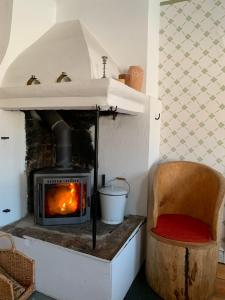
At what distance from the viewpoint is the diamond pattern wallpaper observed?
7.41 feet

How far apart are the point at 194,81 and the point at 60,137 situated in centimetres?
136

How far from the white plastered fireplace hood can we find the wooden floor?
1.58 metres

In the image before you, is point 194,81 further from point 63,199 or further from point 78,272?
point 78,272

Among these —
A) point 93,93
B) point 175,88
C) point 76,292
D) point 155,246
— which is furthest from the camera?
point 175,88

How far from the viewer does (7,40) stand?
1.98m

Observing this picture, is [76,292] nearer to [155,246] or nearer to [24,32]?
[155,246]

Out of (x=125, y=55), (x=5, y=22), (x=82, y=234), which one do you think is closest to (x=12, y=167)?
(x=82, y=234)

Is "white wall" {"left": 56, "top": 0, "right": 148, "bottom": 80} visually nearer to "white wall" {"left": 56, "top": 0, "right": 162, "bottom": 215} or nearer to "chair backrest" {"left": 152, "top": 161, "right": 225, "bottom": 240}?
"white wall" {"left": 56, "top": 0, "right": 162, "bottom": 215}

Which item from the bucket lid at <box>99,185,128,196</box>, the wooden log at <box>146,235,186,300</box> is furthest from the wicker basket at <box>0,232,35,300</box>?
the wooden log at <box>146,235,186,300</box>

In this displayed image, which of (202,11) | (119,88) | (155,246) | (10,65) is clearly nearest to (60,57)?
(10,65)

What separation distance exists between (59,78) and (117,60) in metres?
0.73

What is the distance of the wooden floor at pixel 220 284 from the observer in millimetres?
1902

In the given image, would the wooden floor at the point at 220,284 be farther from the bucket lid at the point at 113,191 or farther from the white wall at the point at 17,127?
the white wall at the point at 17,127

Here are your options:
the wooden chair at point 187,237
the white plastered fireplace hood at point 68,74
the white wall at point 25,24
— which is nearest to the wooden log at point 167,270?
the wooden chair at point 187,237
